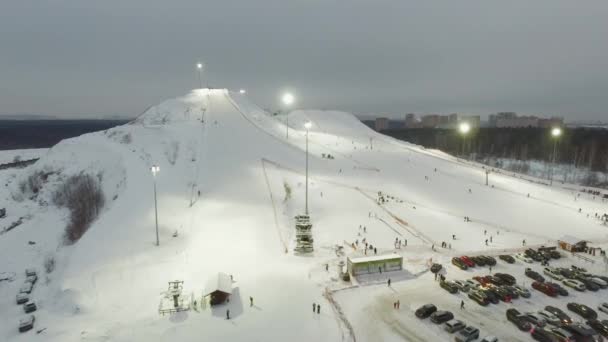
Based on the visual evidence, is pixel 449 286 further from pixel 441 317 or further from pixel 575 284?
pixel 575 284

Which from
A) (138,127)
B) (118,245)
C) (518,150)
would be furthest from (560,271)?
(518,150)

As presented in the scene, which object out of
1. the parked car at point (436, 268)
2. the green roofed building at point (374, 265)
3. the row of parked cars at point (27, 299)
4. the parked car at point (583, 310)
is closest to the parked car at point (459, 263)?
the parked car at point (436, 268)

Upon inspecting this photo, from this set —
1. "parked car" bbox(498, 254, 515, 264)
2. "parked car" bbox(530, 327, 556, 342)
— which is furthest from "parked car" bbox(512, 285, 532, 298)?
"parked car" bbox(498, 254, 515, 264)

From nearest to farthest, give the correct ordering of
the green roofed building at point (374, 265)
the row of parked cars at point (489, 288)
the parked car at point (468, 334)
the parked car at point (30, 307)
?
1. the parked car at point (468, 334)
2. the row of parked cars at point (489, 288)
3. the parked car at point (30, 307)
4. the green roofed building at point (374, 265)

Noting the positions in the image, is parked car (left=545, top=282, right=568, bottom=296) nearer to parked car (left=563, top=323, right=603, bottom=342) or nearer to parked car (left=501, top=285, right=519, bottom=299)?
parked car (left=501, top=285, right=519, bottom=299)

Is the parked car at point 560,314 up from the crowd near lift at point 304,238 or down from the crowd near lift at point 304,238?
down

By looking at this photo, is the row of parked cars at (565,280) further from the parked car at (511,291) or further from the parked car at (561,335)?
the parked car at (561,335)

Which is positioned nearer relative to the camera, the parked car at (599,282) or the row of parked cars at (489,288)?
the row of parked cars at (489,288)
